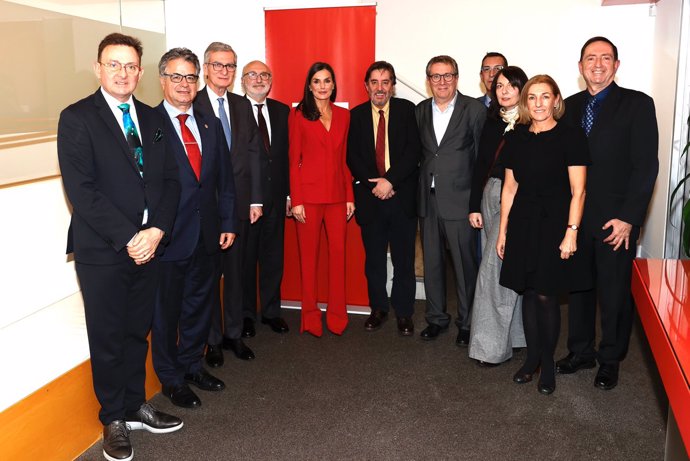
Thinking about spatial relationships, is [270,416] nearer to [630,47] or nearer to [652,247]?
[652,247]

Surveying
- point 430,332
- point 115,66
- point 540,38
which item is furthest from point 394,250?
point 540,38

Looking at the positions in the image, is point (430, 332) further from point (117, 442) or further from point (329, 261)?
point (117, 442)

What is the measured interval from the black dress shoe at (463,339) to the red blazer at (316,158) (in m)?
1.20

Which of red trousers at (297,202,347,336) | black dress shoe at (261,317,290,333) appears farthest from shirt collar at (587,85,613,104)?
black dress shoe at (261,317,290,333)

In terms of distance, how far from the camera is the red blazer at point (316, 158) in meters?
4.38

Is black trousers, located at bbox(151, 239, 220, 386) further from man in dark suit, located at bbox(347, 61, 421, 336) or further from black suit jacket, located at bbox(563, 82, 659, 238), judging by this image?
black suit jacket, located at bbox(563, 82, 659, 238)

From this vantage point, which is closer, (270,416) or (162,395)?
(270,416)

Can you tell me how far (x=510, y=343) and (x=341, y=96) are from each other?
2.27m

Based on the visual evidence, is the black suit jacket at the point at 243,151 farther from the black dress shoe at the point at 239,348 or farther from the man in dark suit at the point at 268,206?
the black dress shoe at the point at 239,348

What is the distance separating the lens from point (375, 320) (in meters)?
4.74

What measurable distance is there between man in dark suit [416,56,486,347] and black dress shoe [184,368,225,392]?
1.48 meters

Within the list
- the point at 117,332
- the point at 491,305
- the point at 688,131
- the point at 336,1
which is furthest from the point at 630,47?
the point at 117,332

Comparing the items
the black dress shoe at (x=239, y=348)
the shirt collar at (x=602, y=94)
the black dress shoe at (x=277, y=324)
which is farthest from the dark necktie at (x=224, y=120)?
the shirt collar at (x=602, y=94)

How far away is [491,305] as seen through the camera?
394 centimetres
